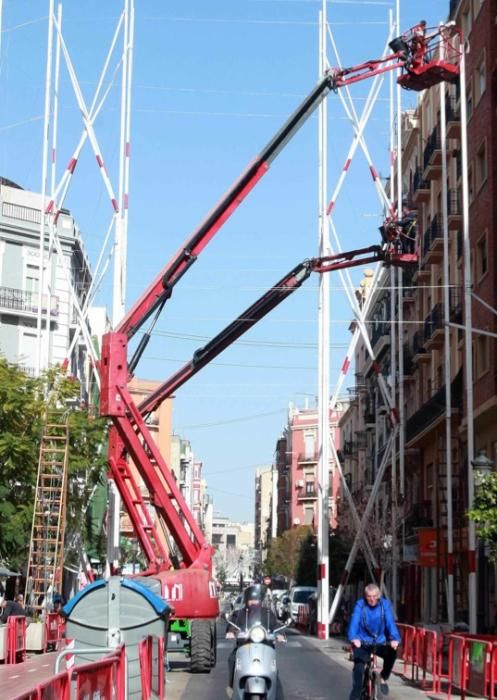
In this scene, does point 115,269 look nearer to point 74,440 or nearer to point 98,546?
point 74,440

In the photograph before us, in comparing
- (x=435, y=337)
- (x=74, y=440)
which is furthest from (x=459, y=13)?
(x=74, y=440)

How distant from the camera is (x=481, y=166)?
128 ft

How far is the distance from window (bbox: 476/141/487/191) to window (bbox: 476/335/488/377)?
15.2 feet

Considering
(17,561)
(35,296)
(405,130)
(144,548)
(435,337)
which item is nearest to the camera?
(144,548)

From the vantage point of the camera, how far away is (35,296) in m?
56.2

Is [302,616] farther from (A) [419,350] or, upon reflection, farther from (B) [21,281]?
(B) [21,281]

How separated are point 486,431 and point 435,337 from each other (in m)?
10.2

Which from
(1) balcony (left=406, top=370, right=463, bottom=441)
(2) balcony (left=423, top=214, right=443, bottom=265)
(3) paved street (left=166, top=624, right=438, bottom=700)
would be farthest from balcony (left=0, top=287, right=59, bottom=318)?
(3) paved street (left=166, top=624, right=438, bottom=700)

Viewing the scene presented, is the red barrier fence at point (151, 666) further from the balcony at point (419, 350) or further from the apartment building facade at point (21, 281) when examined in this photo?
the apartment building facade at point (21, 281)

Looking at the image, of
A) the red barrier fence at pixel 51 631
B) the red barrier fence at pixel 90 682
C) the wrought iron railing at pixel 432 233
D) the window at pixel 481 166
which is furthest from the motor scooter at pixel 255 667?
the wrought iron railing at pixel 432 233

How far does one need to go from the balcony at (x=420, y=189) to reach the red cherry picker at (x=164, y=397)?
86.4 ft

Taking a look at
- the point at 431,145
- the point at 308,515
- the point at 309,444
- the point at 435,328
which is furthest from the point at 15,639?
the point at 309,444

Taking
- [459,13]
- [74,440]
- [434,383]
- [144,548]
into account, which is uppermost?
[459,13]

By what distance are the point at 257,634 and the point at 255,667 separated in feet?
1.43
